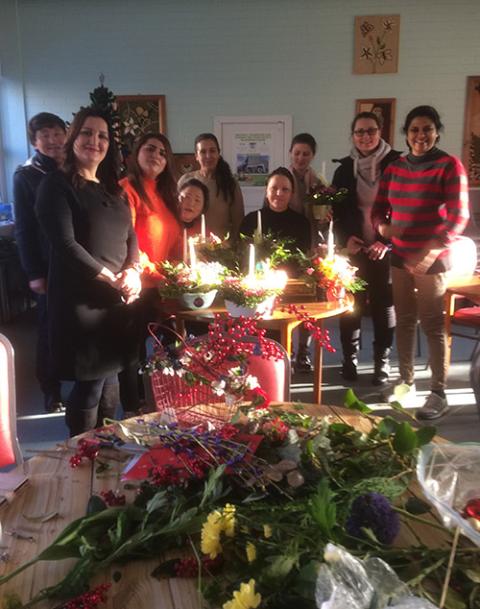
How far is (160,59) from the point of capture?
5246 millimetres

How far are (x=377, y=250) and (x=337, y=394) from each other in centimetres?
87

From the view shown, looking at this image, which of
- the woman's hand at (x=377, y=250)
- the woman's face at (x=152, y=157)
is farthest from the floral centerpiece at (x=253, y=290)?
the woman's hand at (x=377, y=250)

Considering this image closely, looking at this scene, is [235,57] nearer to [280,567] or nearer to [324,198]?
[324,198]

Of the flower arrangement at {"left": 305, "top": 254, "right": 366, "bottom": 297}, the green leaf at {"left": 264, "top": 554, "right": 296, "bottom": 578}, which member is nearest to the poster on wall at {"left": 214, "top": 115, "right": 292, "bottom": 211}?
the flower arrangement at {"left": 305, "top": 254, "right": 366, "bottom": 297}

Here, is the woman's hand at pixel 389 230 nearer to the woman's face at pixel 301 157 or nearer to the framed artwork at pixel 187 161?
the woman's face at pixel 301 157

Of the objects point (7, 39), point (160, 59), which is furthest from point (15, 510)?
point (7, 39)

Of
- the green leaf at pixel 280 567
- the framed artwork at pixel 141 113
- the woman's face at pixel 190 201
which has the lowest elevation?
the green leaf at pixel 280 567

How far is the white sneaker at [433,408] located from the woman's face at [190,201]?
1.60 meters

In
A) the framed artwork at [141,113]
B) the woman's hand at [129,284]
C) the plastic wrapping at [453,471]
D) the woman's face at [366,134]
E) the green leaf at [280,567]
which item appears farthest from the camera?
the framed artwork at [141,113]

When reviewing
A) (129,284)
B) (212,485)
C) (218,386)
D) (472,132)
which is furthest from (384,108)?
(212,485)

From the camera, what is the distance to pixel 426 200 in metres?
2.79

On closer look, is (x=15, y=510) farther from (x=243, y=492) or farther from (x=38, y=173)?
(x=38, y=173)

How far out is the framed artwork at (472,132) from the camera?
17.0ft

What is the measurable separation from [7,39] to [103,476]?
533 centimetres
